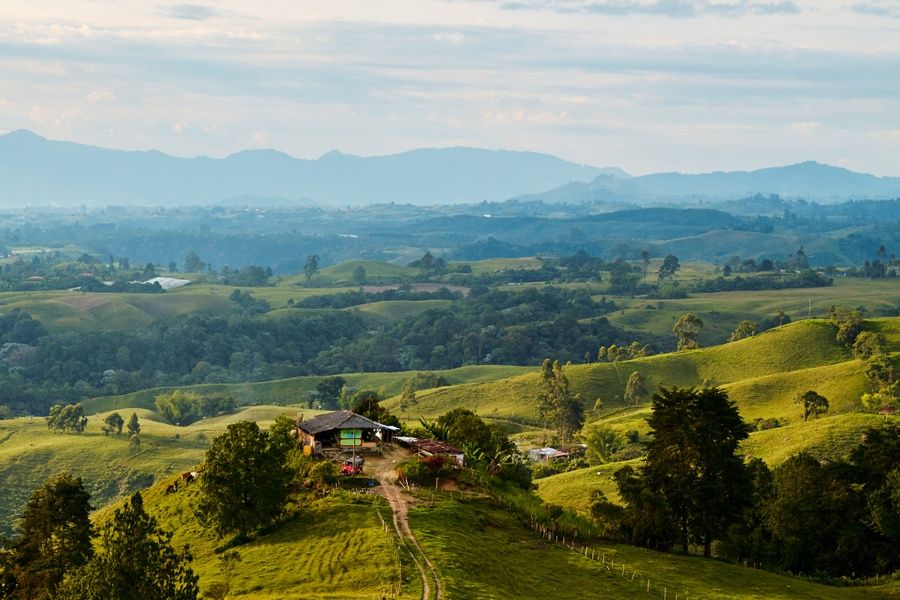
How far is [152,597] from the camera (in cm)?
3728

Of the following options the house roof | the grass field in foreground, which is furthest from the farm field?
the grass field in foreground

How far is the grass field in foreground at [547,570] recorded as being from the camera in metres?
47.4

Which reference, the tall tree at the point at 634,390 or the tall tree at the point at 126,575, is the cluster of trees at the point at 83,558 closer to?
the tall tree at the point at 126,575

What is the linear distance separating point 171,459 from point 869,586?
10854 cm

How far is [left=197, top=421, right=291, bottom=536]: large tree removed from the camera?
187 ft

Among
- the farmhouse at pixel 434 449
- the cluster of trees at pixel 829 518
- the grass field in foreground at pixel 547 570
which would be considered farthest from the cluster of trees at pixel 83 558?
the cluster of trees at pixel 829 518

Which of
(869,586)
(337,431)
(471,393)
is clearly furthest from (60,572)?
(471,393)

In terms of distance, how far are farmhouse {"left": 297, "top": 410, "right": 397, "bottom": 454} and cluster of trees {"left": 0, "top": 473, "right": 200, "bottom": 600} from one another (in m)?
17.3

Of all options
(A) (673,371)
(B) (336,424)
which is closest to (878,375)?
(A) (673,371)

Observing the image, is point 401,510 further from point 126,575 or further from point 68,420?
point 68,420

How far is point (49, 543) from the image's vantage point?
51.4 m

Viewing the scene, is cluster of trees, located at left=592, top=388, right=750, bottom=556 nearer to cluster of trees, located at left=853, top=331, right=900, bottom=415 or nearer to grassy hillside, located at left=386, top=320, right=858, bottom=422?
cluster of trees, located at left=853, top=331, right=900, bottom=415

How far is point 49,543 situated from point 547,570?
26134mm

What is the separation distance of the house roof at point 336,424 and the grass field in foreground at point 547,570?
1258 cm
